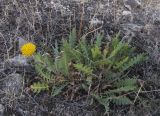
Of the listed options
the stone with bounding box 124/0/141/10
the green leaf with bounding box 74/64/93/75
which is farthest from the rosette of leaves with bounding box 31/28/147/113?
the stone with bounding box 124/0/141/10

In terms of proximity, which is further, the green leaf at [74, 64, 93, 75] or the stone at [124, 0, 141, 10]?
the stone at [124, 0, 141, 10]

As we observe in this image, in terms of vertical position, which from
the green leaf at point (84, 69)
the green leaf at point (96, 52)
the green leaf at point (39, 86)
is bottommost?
the green leaf at point (39, 86)

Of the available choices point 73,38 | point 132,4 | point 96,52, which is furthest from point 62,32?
point 132,4

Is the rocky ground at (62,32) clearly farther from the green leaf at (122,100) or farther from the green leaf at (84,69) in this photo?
the green leaf at (84,69)

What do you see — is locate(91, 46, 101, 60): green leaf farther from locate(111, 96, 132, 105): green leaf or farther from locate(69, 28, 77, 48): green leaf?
locate(111, 96, 132, 105): green leaf

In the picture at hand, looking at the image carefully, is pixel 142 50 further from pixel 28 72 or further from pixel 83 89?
pixel 28 72

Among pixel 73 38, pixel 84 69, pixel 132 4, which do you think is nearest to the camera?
pixel 84 69

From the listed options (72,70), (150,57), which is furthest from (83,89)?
(150,57)

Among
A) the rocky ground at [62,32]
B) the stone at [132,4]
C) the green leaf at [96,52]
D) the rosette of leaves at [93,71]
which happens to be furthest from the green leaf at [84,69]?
the stone at [132,4]

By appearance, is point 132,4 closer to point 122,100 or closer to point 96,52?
point 96,52
